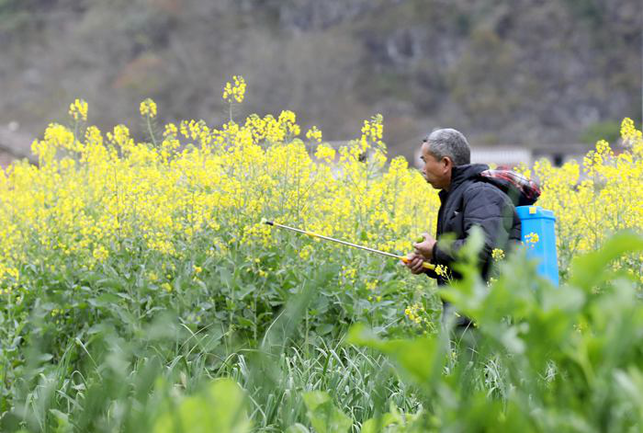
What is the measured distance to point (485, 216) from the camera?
4.11 metres

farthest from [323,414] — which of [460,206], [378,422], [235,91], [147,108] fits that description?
[147,108]

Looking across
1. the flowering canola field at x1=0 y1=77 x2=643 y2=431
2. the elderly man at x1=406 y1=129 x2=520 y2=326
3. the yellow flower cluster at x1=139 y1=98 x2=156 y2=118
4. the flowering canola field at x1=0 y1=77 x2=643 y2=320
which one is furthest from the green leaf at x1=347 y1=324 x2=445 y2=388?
the yellow flower cluster at x1=139 y1=98 x2=156 y2=118

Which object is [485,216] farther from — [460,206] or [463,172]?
[463,172]

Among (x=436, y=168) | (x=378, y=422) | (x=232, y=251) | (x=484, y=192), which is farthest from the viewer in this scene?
(x=232, y=251)

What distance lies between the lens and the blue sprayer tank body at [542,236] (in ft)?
13.2

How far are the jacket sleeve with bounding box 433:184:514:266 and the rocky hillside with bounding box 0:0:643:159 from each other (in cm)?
6039

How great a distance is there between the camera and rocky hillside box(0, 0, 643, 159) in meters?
73.1

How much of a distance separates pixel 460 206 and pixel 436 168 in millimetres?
265

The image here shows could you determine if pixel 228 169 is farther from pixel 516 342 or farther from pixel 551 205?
pixel 516 342

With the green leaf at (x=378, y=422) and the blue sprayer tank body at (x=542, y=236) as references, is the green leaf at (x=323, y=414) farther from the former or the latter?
the blue sprayer tank body at (x=542, y=236)

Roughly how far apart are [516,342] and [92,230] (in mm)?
4859

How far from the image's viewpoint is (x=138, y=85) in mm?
75000

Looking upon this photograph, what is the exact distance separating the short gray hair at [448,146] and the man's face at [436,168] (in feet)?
0.07

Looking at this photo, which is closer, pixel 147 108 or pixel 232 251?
pixel 232 251
